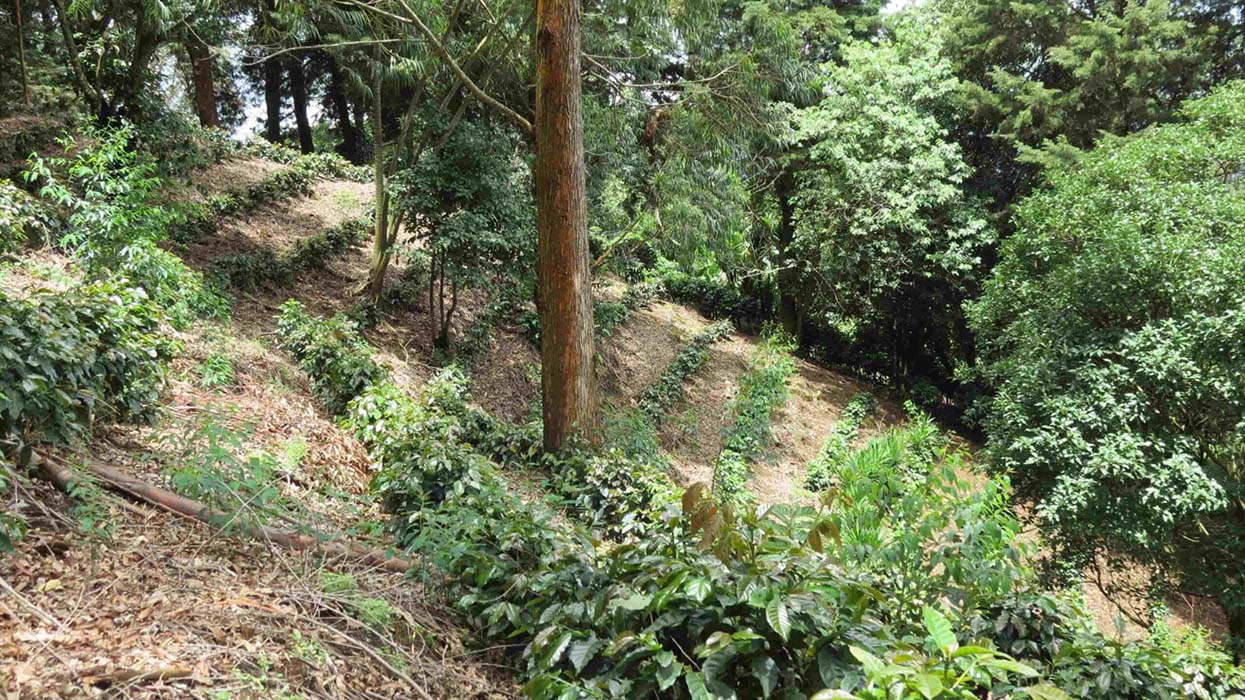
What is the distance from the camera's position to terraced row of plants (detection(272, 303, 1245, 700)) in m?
1.69

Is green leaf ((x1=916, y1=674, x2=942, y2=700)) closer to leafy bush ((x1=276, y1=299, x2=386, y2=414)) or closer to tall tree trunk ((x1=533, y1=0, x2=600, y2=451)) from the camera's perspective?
tall tree trunk ((x1=533, y1=0, x2=600, y2=451))

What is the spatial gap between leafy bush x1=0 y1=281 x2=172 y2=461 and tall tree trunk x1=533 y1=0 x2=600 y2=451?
2624 millimetres

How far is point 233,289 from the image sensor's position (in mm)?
7906

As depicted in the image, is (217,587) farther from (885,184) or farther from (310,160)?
(310,160)

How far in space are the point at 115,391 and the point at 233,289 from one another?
202 inches

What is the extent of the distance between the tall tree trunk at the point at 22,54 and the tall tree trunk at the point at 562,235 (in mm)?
7660

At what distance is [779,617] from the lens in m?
1.67

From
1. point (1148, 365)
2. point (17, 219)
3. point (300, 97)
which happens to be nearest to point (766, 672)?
point (17, 219)

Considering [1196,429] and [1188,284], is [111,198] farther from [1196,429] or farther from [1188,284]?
[1196,429]

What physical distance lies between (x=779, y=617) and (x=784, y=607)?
38 mm

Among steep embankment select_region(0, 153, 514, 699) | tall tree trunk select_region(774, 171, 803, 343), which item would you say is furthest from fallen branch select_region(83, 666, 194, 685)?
tall tree trunk select_region(774, 171, 803, 343)

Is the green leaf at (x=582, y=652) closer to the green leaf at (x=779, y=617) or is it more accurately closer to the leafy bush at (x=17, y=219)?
the green leaf at (x=779, y=617)

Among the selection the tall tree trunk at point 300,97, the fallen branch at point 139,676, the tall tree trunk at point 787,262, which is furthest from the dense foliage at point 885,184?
the fallen branch at point 139,676

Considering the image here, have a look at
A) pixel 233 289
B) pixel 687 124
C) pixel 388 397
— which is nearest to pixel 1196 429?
pixel 687 124
